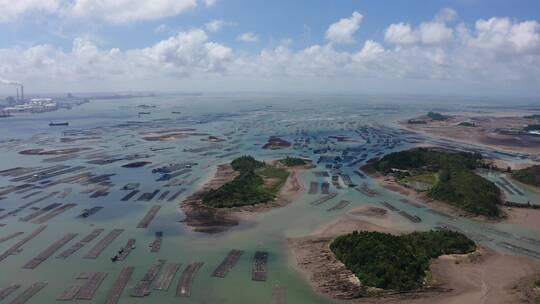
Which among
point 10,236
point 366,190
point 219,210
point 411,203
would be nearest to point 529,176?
point 411,203

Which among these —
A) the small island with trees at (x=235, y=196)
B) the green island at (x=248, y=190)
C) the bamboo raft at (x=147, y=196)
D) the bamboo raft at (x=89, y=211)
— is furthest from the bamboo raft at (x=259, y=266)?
the bamboo raft at (x=89, y=211)

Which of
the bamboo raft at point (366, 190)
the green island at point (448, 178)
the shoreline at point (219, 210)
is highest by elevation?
the green island at point (448, 178)

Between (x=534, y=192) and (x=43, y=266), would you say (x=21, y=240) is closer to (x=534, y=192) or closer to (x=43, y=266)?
(x=43, y=266)

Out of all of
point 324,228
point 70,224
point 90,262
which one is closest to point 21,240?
point 70,224

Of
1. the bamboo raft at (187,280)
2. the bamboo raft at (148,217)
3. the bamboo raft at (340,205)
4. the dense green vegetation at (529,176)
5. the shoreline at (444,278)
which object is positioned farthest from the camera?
the dense green vegetation at (529,176)

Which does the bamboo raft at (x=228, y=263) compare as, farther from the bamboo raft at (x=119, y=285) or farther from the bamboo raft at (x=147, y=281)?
the bamboo raft at (x=119, y=285)

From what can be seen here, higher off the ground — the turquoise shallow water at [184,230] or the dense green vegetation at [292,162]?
the dense green vegetation at [292,162]

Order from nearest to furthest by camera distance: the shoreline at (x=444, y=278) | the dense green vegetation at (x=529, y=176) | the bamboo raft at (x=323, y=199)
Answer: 1. the shoreline at (x=444, y=278)
2. the bamboo raft at (x=323, y=199)
3. the dense green vegetation at (x=529, y=176)

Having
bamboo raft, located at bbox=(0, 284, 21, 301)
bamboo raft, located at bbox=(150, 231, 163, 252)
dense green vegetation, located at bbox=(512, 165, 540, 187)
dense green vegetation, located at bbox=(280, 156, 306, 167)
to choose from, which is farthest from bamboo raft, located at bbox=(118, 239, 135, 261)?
dense green vegetation, located at bbox=(512, 165, 540, 187)
